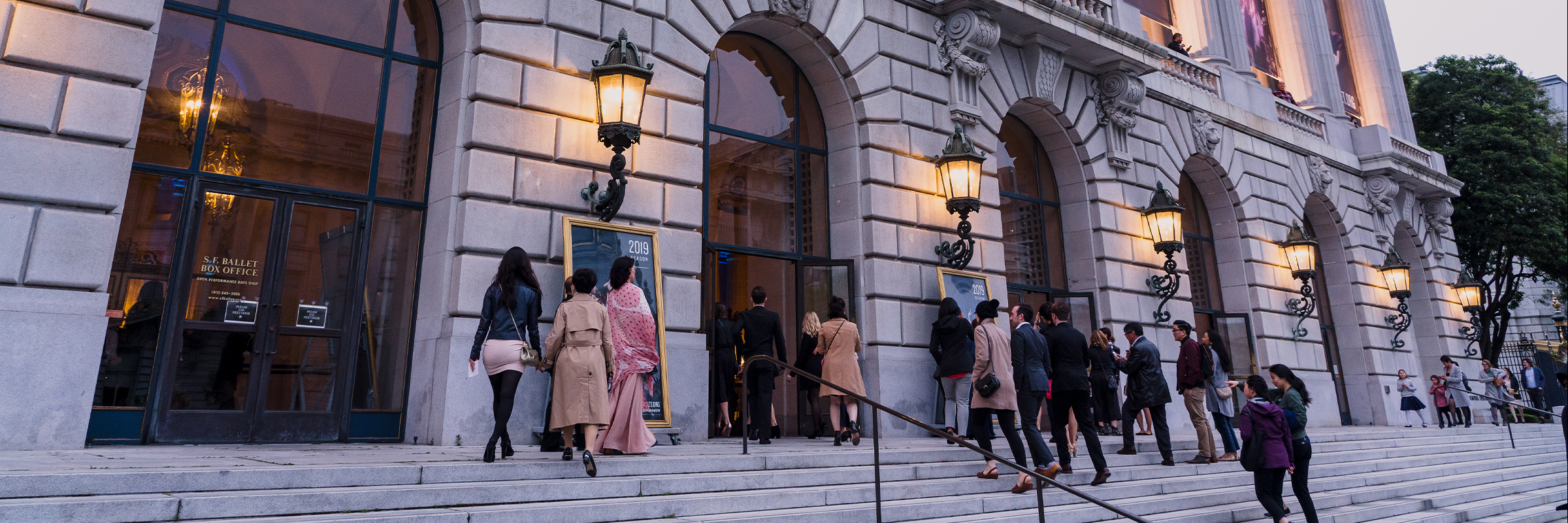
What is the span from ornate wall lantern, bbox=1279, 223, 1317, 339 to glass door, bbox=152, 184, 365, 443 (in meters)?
18.2

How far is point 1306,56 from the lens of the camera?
23172 mm

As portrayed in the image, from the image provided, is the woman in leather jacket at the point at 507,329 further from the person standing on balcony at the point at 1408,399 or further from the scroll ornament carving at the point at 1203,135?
the person standing on balcony at the point at 1408,399

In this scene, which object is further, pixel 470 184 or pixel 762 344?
pixel 762 344

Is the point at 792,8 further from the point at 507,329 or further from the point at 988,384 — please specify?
the point at 507,329

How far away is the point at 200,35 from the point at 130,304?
9.08 ft

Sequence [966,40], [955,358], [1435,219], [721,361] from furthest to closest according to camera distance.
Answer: [1435,219] < [966,40] < [721,361] < [955,358]

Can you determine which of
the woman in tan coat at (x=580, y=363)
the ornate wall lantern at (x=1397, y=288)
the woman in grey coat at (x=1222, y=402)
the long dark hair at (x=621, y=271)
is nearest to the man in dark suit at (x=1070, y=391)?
the woman in grey coat at (x=1222, y=402)

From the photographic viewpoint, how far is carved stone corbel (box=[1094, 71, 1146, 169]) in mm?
16438

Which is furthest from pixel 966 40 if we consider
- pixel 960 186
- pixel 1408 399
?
pixel 1408 399

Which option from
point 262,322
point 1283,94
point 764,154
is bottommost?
point 262,322

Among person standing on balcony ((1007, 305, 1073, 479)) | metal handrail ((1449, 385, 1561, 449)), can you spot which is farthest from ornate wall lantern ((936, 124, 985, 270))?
metal handrail ((1449, 385, 1561, 449))

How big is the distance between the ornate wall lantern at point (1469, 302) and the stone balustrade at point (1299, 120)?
716cm

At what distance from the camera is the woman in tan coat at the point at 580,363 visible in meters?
6.99

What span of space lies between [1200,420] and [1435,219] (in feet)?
67.0
